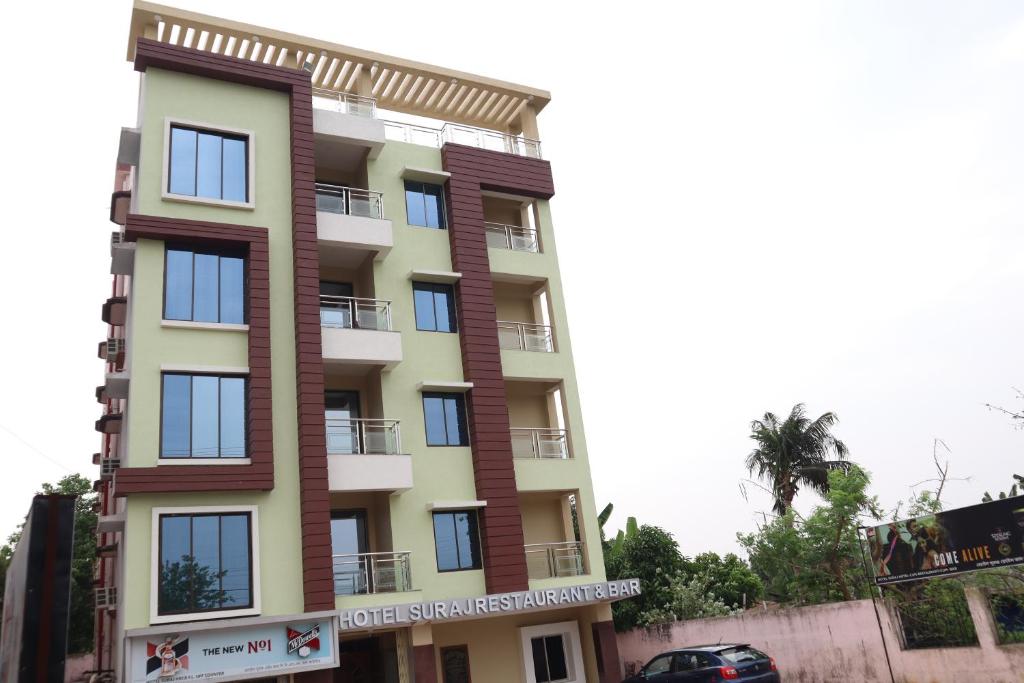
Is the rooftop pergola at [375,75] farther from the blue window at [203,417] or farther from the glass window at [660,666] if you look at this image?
the glass window at [660,666]

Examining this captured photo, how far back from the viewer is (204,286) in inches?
722

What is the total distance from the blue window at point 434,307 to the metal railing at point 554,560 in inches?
236

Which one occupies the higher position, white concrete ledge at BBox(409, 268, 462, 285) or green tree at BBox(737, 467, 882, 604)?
white concrete ledge at BBox(409, 268, 462, 285)

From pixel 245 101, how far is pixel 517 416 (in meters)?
10.7

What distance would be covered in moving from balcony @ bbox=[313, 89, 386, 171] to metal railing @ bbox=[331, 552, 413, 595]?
33.9 ft

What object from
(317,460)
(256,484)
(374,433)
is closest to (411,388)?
(374,433)

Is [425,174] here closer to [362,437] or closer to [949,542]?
[362,437]

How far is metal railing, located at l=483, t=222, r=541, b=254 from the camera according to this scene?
77.8 feet

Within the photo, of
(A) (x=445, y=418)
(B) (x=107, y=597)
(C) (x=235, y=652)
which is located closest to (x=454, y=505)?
(A) (x=445, y=418)

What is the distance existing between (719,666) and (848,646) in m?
3.37

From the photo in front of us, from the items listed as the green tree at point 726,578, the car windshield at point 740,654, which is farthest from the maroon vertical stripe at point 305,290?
the green tree at point 726,578

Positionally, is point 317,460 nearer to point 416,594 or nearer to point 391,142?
point 416,594

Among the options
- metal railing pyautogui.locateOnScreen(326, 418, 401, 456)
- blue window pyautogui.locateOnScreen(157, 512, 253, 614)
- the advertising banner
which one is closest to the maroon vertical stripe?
the advertising banner

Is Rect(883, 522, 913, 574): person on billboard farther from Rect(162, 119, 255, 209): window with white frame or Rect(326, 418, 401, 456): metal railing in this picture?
Rect(162, 119, 255, 209): window with white frame
